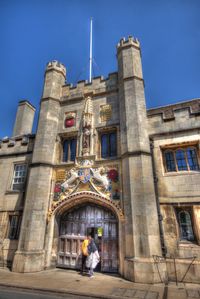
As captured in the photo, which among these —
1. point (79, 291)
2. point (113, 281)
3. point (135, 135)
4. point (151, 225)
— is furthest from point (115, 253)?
point (135, 135)

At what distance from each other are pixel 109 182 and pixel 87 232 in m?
2.72

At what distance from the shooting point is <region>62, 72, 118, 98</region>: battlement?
37.5 ft

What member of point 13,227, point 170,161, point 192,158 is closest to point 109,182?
point 170,161

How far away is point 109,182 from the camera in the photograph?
9086 millimetres

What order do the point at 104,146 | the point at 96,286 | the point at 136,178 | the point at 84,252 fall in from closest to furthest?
the point at 96,286
the point at 84,252
the point at 136,178
the point at 104,146

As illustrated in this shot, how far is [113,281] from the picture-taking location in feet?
22.8

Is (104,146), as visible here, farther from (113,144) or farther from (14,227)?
(14,227)

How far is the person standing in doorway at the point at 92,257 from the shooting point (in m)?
7.75

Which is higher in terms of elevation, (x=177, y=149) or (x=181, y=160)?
(x=177, y=149)

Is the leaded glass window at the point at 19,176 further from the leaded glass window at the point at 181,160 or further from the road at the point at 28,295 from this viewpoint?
the leaded glass window at the point at 181,160

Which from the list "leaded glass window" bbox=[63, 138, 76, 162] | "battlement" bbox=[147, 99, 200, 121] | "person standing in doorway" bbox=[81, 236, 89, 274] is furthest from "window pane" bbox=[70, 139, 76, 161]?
"battlement" bbox=[147, 99, 200, 121]

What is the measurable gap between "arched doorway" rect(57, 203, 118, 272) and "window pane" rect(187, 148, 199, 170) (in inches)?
170

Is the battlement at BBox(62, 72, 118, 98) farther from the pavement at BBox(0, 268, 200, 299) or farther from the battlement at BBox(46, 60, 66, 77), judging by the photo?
the pavement at BBox(0, 268, 200, 299)

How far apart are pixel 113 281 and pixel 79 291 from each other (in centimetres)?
172
